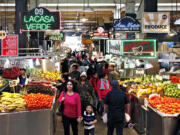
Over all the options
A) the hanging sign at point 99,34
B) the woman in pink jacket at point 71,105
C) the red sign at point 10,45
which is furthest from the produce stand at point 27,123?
the hanging sign at point 99,34

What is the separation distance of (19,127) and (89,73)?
7.78m

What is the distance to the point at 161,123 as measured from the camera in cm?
634

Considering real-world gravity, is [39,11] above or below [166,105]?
above

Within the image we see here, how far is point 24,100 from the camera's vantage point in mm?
6977

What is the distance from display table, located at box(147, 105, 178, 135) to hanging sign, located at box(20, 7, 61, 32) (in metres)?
4.22

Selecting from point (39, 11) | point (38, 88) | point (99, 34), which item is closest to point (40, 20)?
point (39, 11)

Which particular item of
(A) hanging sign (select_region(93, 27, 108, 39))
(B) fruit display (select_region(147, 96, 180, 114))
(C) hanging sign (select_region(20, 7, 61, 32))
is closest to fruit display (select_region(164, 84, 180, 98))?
(B) fruit display (select_region(147, 96, 180, 114))

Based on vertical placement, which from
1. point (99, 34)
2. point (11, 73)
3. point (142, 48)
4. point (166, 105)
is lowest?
point (166, 105)

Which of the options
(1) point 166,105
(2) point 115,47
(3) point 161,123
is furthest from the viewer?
(2) point 115,47

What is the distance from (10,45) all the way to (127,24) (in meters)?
5.09

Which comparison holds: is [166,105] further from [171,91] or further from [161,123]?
[171,91]

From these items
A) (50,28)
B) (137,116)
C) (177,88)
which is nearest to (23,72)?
(50,28)

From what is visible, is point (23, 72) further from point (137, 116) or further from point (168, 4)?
point (168, 4)

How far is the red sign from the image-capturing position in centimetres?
1361
